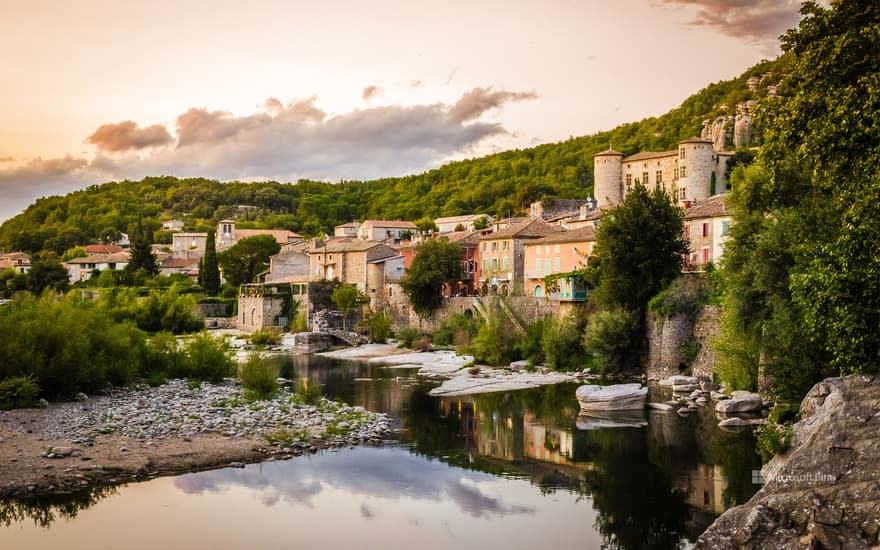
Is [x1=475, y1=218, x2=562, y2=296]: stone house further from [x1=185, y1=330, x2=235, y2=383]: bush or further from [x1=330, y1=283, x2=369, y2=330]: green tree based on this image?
[x1=185, y1=330, x2=235, y2=383]: bush

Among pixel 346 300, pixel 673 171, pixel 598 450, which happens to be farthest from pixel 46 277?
pixel 598 450

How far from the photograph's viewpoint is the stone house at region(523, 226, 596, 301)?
43.1 m

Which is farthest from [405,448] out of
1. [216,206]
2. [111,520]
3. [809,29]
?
[216,206]

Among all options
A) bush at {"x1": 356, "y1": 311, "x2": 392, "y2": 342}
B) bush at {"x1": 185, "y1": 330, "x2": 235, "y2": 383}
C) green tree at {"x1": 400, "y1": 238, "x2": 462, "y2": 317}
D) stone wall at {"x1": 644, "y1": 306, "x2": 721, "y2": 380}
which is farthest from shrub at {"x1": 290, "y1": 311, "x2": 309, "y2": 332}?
stone wall at {"x1": 644, "y1": 306, "x2": 721, "y2": 380}

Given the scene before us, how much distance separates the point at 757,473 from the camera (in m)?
16.8

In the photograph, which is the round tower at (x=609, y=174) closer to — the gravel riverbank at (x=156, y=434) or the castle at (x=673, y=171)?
the castle at (x=673, y=171)

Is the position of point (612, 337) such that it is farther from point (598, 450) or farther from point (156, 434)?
point (156, 434)

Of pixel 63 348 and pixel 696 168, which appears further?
pixel 696 168

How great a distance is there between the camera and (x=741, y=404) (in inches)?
913

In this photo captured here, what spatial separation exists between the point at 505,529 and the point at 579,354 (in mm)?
21297

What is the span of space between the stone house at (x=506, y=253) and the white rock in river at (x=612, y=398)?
2188 cm

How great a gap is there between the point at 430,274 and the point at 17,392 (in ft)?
96.3

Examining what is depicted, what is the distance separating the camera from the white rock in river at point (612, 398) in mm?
25047

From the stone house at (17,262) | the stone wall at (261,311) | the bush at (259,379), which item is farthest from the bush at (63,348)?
the stone house at (17,262)
